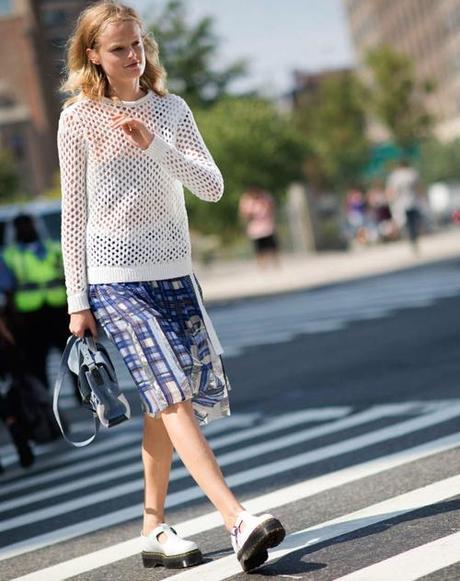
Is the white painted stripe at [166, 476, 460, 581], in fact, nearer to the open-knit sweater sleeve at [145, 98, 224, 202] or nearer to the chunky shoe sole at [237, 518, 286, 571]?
the chunky shoe sole at [237, 518, 286, 571]

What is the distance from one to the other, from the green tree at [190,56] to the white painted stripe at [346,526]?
80.8 metres

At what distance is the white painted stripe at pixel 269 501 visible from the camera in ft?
18.3

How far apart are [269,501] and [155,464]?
53.9 inches

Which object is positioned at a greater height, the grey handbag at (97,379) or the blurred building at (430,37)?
the blurred building at (430,37)

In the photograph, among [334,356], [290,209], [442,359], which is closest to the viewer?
[442,359]

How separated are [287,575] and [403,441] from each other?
3.08 m

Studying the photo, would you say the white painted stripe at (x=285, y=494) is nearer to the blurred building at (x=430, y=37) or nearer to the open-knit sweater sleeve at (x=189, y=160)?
the open-knit sweater sleeve at (x=189, y=160)

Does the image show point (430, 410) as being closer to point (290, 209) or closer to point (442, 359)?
point (442, 359)

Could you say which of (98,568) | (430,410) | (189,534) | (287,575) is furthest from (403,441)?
(287,575)

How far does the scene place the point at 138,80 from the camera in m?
5.01

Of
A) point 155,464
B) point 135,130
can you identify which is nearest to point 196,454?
point 155,464

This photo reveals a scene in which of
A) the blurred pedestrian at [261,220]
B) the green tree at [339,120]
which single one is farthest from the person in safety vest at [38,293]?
the green tree at [339,120]

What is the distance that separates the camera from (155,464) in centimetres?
512

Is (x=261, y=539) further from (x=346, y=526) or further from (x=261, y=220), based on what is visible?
(x=261, y=220)
